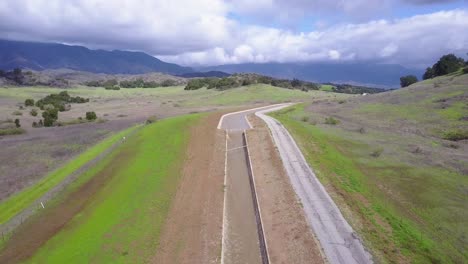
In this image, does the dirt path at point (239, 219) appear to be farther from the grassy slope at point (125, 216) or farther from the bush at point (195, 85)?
the bush at point (195, 85)

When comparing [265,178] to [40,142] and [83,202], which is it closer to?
[83,202]

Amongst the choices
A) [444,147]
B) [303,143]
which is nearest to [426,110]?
[444,147]

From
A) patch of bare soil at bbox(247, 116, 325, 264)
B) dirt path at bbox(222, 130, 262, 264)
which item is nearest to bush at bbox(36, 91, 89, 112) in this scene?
dirt path at bbox(222, 130, 262, 264)

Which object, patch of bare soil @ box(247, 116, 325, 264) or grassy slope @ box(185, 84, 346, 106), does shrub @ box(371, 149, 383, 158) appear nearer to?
patch of bare soil @ box(247, 116, 325, 264)

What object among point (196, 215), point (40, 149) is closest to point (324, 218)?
point (196, 215)

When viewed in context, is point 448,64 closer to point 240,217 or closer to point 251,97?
point 251,97
